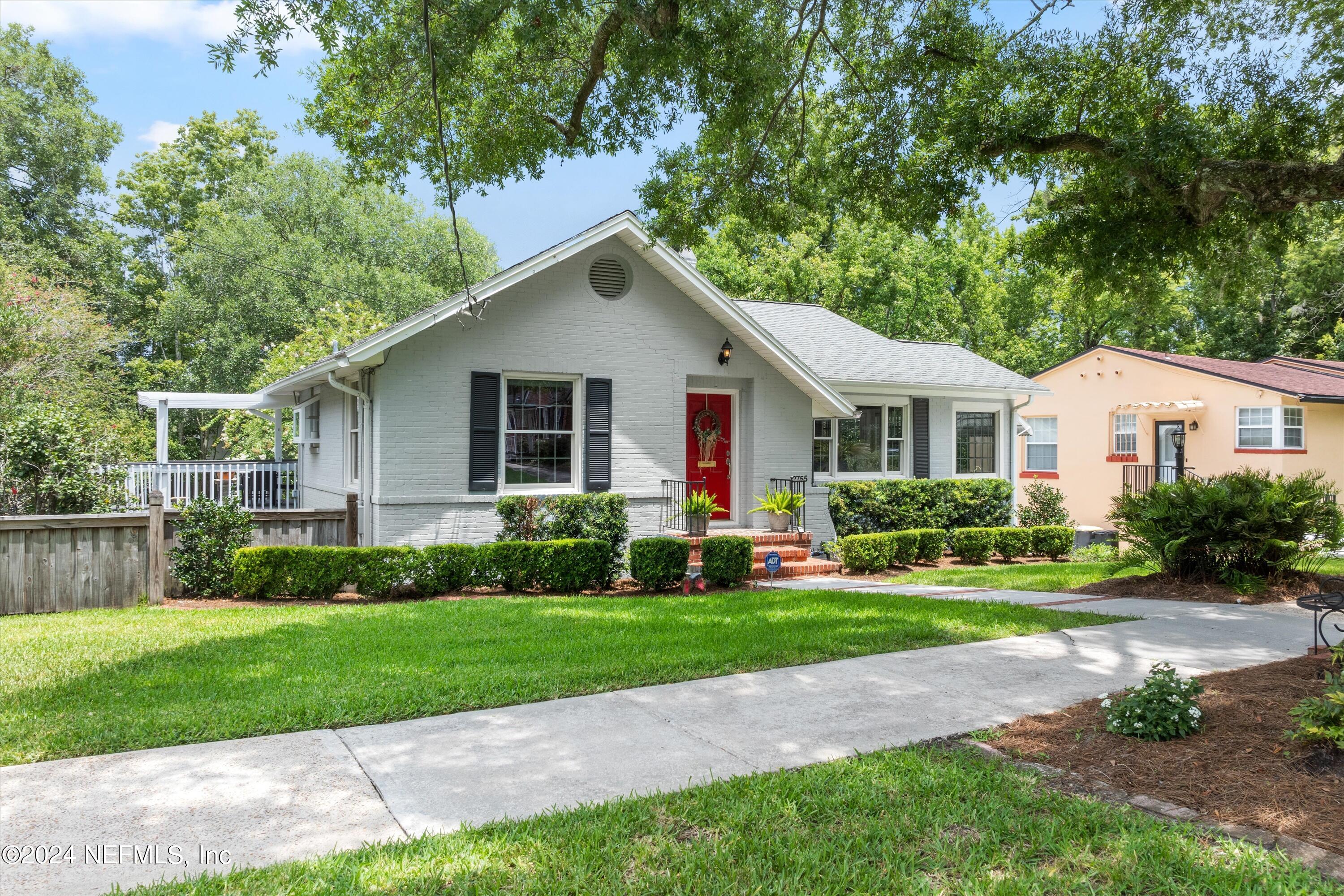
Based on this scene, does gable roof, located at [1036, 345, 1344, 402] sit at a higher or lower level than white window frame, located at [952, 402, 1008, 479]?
higher

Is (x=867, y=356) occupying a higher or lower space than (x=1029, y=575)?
higher

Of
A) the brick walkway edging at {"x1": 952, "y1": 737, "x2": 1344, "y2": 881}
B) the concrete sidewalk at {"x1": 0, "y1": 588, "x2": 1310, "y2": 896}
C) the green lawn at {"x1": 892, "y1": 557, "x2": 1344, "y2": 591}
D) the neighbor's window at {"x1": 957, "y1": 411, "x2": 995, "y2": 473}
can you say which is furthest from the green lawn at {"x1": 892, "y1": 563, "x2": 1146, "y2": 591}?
the brick walkway edging at {"x1": 952, "y1": 737, "x2": 1344, "y2": 881}

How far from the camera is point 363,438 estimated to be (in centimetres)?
1190

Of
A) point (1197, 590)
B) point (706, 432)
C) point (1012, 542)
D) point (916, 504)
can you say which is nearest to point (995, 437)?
point (1012, 542)

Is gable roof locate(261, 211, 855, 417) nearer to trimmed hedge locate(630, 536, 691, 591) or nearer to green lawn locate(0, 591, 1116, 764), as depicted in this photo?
green lawn locate(0, 591, 1116, 764)

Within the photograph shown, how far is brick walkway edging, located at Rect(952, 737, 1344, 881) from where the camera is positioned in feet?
9.95

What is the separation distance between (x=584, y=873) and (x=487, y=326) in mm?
9859

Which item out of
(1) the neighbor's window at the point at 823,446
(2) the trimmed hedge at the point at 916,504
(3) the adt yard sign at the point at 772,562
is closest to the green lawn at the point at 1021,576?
(2) the trimmed hedge at the point at 916,504

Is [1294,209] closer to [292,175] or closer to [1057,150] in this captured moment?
[1057,150]

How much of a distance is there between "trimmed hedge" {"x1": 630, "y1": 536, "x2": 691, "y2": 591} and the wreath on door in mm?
3224

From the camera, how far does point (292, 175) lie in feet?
104

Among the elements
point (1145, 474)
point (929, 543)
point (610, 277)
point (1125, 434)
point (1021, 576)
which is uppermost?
point (610, 277)

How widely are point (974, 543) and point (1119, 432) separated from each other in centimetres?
1020

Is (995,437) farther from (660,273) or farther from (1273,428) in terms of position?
(660,273)
